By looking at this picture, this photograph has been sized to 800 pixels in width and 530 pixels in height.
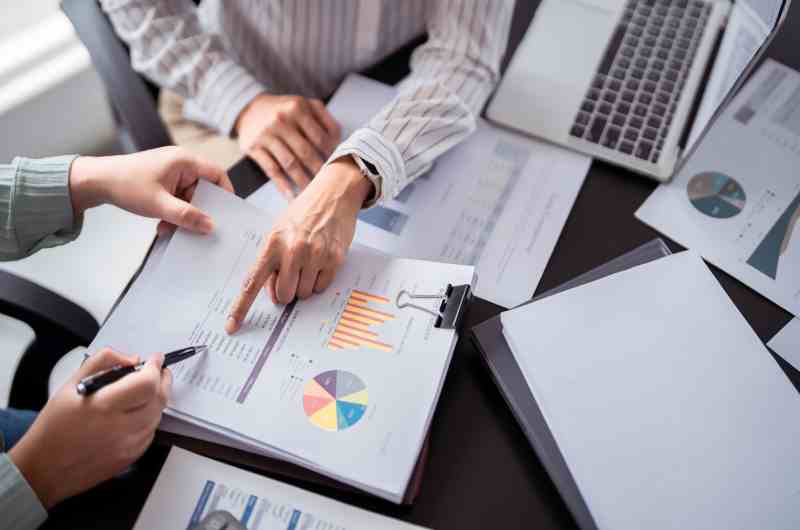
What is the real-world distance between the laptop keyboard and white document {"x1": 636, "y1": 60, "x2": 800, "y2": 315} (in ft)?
0.23

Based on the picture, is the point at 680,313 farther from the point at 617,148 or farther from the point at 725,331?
the point at 617,148

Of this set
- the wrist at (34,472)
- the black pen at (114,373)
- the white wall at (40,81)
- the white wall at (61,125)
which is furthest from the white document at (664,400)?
the white wall at (40,81)

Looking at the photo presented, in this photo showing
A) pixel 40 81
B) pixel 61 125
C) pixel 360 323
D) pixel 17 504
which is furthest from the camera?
pixel 61 125

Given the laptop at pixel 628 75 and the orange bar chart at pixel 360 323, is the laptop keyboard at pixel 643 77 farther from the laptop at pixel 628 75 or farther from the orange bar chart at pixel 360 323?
the orange bar chart at pixel 360 323

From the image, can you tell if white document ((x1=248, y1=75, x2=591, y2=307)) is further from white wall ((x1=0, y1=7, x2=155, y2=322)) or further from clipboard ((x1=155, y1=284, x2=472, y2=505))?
white wall ((x1=0, y1=7, x2=155, y2=322))

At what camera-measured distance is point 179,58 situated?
954mm

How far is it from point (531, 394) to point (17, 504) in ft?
1.70

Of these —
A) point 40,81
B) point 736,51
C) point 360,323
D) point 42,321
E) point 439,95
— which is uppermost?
point 736,51

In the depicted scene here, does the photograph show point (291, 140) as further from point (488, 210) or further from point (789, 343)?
point (789, 343)

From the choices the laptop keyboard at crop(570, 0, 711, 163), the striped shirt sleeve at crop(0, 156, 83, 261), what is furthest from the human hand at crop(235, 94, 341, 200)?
the laptop keyboard at crop(570, 0, 711, 163)

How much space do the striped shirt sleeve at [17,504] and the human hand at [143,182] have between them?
1.03 ft

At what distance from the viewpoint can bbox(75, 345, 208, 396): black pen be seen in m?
0.60

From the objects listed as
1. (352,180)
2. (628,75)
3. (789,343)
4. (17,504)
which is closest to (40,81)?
(352,180)

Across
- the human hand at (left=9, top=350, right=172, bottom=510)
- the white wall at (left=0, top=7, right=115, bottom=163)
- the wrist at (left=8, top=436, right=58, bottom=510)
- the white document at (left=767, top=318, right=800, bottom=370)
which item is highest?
the white document at (left=767, top=318, right=800, bottom=370)
